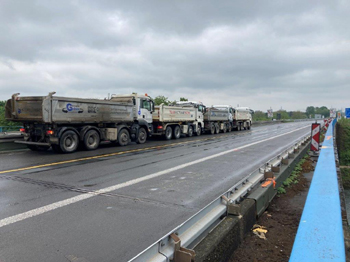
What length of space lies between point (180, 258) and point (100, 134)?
12.5 meters

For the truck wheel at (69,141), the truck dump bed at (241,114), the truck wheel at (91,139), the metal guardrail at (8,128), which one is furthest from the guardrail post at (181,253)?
the truck dump bed at (241,114)

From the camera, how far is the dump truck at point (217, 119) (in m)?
27.4

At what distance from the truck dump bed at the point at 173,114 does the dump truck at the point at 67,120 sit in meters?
3.82

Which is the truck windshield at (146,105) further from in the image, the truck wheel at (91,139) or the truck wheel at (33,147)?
the truck wheel at (33,147)

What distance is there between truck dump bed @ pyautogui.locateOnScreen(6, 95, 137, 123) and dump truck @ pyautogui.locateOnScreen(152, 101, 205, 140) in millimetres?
5737

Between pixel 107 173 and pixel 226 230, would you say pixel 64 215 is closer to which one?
pixel 226 230

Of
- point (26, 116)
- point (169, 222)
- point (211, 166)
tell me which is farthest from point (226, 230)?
point (26, 116)

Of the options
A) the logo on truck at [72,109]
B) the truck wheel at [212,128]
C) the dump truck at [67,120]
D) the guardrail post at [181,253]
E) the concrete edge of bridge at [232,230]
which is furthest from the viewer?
the truck wheel at [212,128]

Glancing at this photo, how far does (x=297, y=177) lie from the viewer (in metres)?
7.91

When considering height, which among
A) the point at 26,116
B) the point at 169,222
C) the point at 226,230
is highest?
the point at 26,116

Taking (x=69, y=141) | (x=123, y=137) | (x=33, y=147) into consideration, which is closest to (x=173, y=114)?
(x=123, y=137)

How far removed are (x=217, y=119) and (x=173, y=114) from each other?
8.74m

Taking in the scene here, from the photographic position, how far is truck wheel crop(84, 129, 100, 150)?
532 inches

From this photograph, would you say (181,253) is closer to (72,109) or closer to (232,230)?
(232,230)
